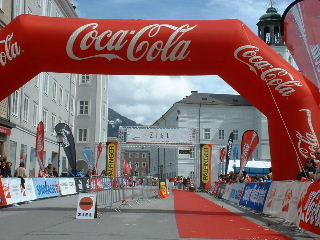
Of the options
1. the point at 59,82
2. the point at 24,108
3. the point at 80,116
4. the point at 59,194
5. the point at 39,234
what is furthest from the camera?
the point at 80,116

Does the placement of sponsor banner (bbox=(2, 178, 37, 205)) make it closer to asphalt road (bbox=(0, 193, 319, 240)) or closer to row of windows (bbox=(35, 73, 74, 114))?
asphalt road (bbox=(0, 193, 319, 240))

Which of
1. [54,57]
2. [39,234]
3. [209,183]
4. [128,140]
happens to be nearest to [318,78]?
[39,234]

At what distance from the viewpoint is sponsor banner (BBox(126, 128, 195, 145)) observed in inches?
1735

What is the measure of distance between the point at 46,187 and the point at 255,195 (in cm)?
1007

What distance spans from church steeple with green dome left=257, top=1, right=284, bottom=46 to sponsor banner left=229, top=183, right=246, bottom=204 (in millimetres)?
48519

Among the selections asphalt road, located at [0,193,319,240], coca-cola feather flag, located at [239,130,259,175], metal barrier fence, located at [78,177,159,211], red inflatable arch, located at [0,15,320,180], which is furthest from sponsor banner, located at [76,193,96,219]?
coca-cola feather flag, located at [239,130,259,175]

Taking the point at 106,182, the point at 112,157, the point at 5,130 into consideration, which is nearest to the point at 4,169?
the point at 106,182

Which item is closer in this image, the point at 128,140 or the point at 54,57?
the point at 54,57

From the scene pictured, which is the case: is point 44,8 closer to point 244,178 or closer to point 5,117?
point 5,117

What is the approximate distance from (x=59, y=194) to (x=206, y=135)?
54.8m

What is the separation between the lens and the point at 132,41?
13.2 meters

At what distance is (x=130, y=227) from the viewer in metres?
10.2

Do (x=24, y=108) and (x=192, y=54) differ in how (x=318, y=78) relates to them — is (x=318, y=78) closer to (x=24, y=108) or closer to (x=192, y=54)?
(x=192, y=54)

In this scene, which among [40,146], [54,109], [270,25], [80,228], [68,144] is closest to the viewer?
[80,228]
